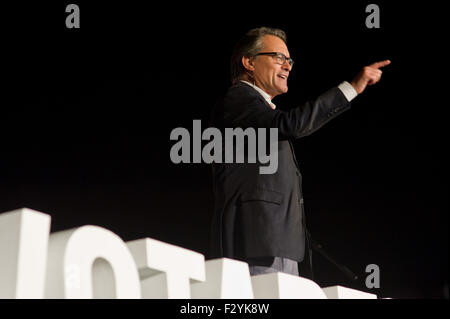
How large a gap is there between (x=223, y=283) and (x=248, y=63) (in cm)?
78

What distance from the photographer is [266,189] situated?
184cm

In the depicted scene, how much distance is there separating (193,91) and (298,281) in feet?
6.42

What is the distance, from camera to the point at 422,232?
388cm

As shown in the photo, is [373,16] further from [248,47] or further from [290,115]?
[290,115]

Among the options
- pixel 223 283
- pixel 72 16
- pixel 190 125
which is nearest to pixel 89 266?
pixel 223 283

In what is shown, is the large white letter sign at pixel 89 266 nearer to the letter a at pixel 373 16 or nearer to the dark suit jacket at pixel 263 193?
the dark suit jacket at pixel 263 193

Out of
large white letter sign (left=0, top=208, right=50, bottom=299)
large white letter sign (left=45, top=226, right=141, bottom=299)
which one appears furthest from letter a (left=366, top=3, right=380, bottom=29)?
large white letter sign (left=0, top=208, right=50, bottom=299)

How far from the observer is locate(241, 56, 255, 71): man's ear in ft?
6.75

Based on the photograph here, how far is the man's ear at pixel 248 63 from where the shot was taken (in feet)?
6.75

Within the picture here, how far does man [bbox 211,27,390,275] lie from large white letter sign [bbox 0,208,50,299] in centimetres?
69

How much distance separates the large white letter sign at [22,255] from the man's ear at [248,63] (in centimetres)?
97

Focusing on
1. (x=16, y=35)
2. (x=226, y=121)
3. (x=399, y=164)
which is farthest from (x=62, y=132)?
(x=399, y=164)

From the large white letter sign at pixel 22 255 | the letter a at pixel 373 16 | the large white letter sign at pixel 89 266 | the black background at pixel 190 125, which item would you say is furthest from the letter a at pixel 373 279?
the large white letter sign at pixel 22 255

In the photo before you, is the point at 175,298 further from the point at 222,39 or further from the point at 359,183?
the point at 359,183
